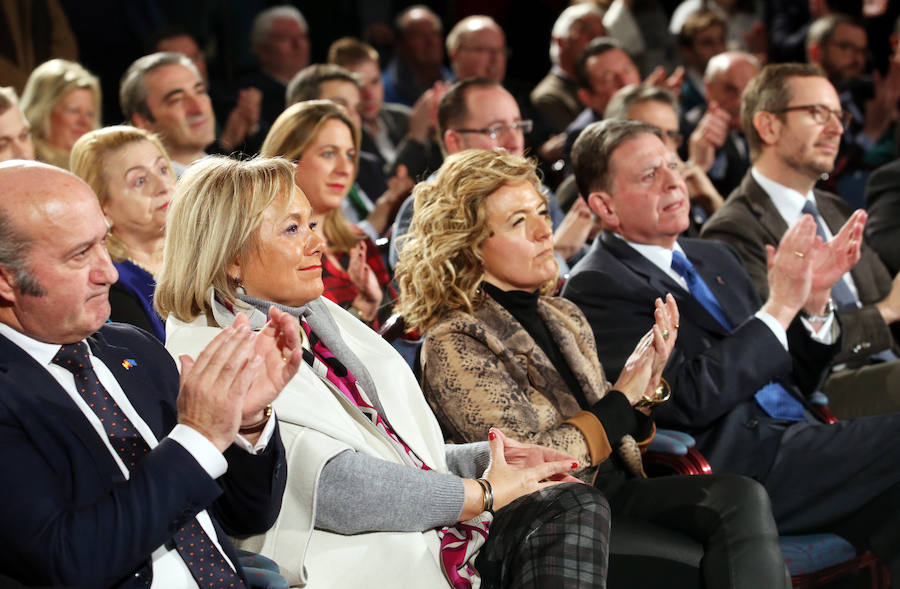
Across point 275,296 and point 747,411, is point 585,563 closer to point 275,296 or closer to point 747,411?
point 275,296

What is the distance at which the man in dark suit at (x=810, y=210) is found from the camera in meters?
3.34

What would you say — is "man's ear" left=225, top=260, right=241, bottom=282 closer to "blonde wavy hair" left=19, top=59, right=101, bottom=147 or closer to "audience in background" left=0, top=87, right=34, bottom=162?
"audience in background" left=0, top=87, right=34, bottom=162

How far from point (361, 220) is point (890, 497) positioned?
2.57 metres

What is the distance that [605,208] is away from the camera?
10.4ft

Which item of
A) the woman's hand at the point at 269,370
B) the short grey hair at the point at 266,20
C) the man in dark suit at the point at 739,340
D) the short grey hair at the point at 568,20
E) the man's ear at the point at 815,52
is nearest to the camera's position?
the woman's hand at the point at 269,370

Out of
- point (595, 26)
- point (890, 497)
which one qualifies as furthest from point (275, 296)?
point (595, 26)

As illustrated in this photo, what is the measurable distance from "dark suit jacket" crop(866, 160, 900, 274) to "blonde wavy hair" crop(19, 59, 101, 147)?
126 inches

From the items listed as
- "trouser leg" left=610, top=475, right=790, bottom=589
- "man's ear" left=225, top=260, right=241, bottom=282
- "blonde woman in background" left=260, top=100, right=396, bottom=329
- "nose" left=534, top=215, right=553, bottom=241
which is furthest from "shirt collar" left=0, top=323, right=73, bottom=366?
"blonde woman in background" left=260, top=100, right=396, bottom=329

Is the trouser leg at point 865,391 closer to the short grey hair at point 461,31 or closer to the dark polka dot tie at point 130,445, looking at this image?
the dark polka dot tie at point 130,445

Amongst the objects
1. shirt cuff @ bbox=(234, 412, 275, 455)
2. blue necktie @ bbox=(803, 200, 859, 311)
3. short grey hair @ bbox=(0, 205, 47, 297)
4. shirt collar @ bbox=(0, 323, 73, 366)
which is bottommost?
blue necktie @ bbox=(803, 200, 859, 311)

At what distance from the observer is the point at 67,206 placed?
1630mm

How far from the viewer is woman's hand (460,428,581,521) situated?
210 centimetres

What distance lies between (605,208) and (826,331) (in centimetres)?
73

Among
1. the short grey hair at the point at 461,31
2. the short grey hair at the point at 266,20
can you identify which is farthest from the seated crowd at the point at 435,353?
the short grey hair at the point at 461,31
